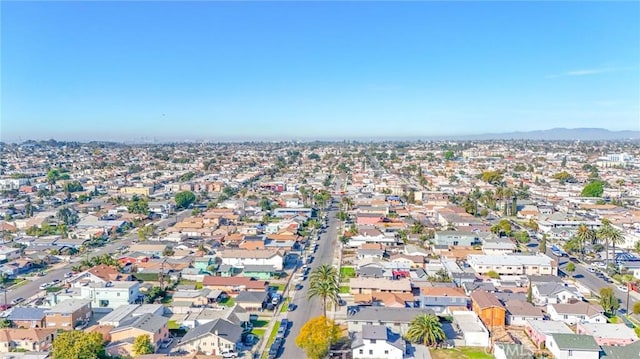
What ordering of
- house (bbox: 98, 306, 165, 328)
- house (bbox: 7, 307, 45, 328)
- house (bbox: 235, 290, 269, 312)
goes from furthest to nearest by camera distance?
house (bbox: 235, 290, 269, 312) < house (bbox: 7, 307, 45, 328) < house (bbox: 98, 306, 165, 328)

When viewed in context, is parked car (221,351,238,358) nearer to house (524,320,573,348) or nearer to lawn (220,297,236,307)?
lawn (220,297,236,307)

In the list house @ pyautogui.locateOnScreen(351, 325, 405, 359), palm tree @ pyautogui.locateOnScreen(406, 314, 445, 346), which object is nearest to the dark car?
house @ pyautogui.locateOnScreen(351, 325, 405, 359)

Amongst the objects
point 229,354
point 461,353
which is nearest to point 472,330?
point 461,353

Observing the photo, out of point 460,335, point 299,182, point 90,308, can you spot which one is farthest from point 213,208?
point 460,335

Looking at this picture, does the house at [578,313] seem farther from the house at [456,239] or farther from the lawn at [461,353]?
the house at [456,239]

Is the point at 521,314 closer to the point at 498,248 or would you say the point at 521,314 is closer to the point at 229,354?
the point at 498,248

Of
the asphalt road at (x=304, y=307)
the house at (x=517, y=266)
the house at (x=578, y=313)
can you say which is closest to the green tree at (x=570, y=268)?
the house at (x=517, y=266)

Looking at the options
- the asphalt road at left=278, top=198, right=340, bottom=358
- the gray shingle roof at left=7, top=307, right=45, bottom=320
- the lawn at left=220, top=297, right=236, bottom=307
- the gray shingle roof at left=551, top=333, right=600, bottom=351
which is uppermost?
the gray shingle roof at left=551, top=333, right=600, bottom=351
